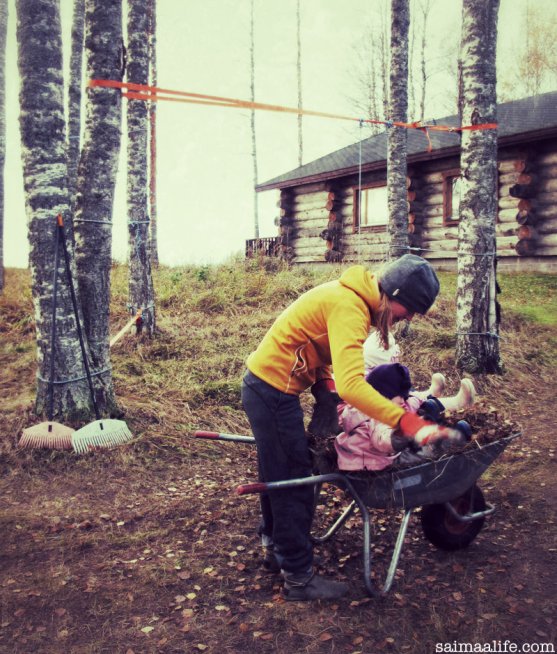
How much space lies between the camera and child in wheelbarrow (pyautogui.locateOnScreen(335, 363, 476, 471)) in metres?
3.15

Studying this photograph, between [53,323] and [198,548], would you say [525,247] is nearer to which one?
[53,323]

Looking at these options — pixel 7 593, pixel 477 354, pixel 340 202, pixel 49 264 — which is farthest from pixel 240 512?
pixel 340 202

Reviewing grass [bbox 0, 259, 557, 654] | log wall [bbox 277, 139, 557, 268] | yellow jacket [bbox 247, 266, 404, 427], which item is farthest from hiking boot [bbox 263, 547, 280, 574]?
log wall [bbox 277, 139, 557, 268]

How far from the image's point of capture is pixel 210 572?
3.67 m

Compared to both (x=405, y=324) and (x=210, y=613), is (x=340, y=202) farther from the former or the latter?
(x=210, y=613)

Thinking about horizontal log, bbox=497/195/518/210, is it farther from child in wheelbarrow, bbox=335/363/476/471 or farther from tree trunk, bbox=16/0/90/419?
child in wheelbarrow, bbox=335/363/476/471

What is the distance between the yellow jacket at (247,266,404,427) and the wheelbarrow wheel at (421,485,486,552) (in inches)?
48.1

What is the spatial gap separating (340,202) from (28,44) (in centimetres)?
1393

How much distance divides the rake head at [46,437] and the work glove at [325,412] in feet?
9.01

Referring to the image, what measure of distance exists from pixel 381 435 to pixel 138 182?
7216mm

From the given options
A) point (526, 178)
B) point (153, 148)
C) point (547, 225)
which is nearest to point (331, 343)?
point (526, 178)

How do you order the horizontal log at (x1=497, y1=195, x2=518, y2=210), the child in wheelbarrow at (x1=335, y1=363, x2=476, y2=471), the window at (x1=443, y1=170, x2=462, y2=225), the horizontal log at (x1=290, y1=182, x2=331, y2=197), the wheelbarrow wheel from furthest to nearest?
the horizontal log at (x1=290, y1=182, x2=331, y2=197) < the window at (x1=443, y1=170, x2=462, y2=225) < the horizontal log at (x1=497, y1=195, x2=518, y2=210) < the wheelbarrow wheel < the child in wheelbarrow at (x1=335, y1=363, x2=476, y2=471)

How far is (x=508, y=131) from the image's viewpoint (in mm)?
14062

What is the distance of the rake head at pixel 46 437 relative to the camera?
5.23 metres
